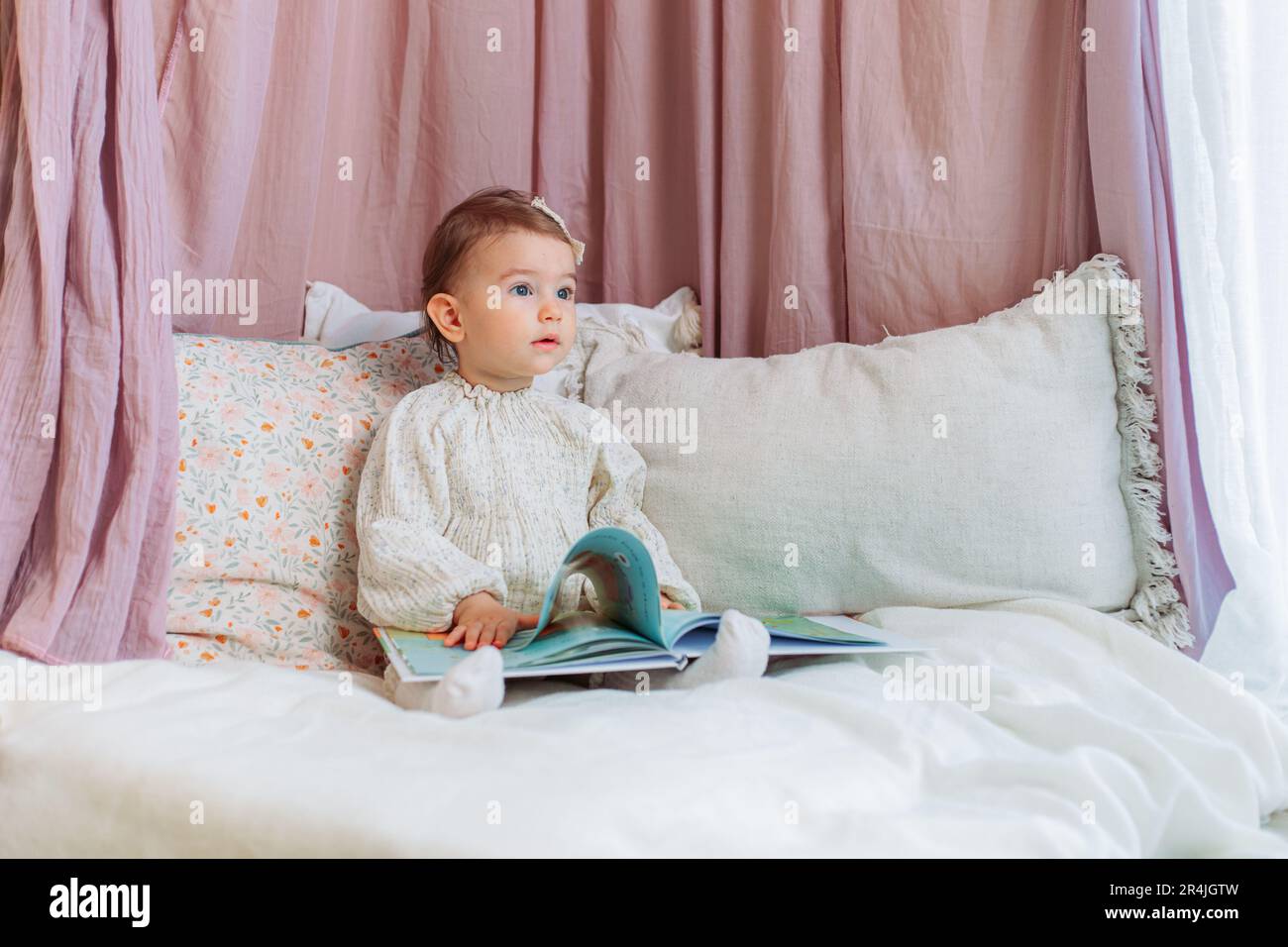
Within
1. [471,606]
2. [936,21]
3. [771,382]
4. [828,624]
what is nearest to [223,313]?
[471,606]


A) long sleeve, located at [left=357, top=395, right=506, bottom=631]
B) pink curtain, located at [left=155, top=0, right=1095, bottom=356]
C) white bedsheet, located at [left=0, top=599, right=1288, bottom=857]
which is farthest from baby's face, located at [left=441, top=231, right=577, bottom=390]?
white bedsheet, located at [left=0, top=599, right=1288, bottom=857]

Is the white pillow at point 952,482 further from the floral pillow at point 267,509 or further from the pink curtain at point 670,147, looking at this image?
the floral pillow at point 267,509

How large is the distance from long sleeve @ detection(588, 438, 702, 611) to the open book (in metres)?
0.21

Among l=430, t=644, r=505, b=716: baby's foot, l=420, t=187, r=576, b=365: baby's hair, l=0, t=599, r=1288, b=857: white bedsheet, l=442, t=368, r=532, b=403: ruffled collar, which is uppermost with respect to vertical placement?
l=420, t=187, r=576, b=365: baby's hair

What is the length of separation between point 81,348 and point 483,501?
0.43 metres

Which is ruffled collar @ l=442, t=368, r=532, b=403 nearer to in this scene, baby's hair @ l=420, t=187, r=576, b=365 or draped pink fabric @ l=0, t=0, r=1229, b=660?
baby's hair @ l=420, t=187, r=576, b=365

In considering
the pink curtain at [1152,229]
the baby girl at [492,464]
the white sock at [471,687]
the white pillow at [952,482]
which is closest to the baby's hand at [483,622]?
Answer: the baby girl at [492,464]

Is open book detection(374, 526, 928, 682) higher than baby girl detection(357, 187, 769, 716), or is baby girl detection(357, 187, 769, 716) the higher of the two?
baby girl detection(357, 187, 769, 716)

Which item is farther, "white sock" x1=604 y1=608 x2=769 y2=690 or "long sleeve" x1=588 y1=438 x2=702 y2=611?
"long sleeve" x1=588 y1=438 x2=702 y2=611

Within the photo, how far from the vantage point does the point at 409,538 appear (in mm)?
1189

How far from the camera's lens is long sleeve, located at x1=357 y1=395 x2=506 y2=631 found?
114cm

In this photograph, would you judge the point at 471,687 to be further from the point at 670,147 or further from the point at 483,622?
the point at 670,147

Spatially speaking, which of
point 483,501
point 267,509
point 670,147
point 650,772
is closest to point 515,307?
point 483,501
